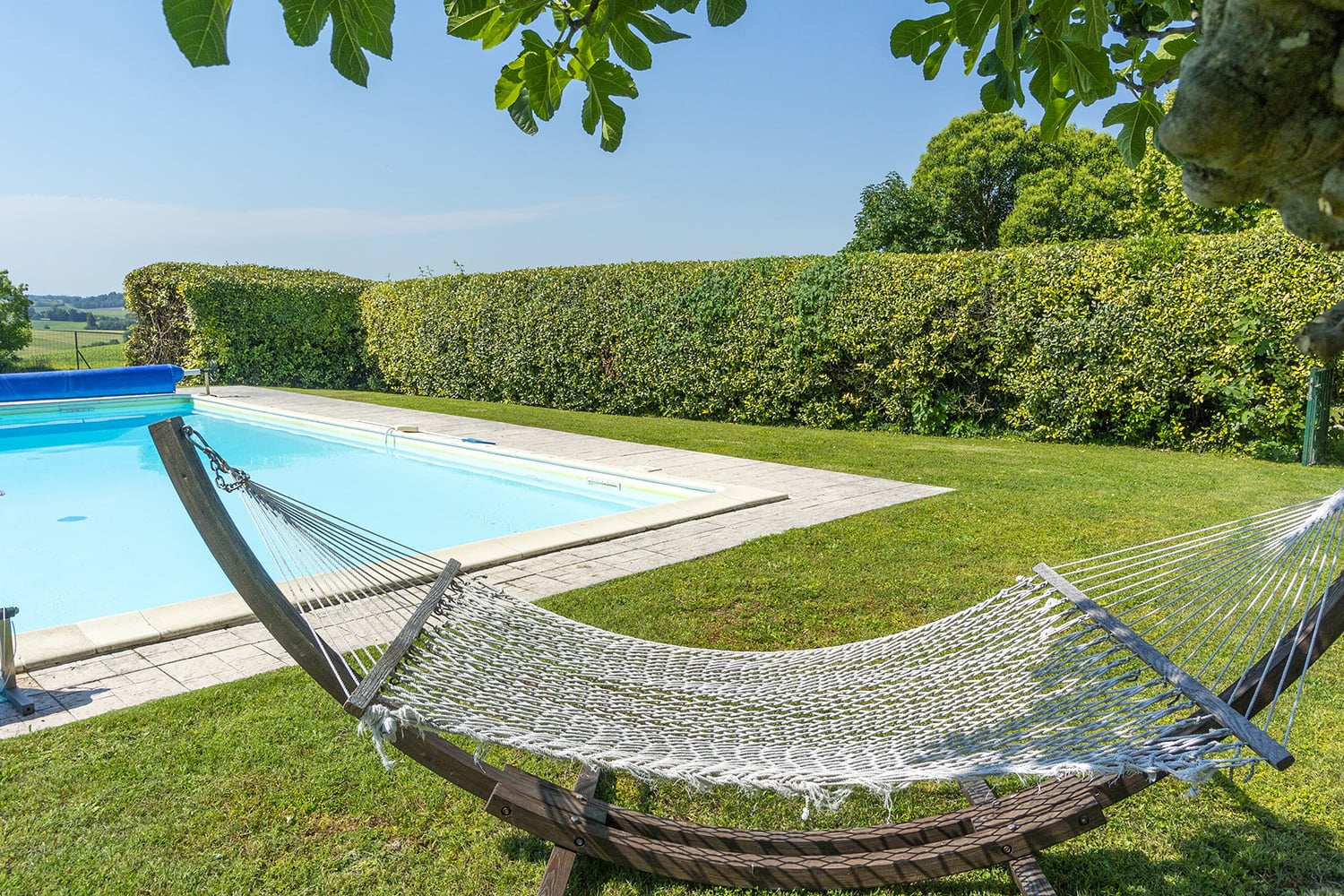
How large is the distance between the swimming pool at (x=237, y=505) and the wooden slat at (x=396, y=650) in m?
2.11

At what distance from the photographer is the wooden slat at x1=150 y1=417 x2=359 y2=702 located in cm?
184

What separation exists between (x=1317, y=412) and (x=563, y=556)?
6.28 metres

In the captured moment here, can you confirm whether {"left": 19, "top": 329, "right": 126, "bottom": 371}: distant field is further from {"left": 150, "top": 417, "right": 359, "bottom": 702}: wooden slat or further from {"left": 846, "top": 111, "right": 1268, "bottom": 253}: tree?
{"left": 150, "top": 417, "right": 359, "bottom": 702}: wooden slat

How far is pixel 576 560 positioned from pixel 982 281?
6034 mm

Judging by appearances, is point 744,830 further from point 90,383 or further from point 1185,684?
point 90,383

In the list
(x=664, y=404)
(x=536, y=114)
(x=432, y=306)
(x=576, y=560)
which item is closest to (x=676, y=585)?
(x=576, y=560)

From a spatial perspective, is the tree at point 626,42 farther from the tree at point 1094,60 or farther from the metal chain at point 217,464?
the metal chain at point 217,464

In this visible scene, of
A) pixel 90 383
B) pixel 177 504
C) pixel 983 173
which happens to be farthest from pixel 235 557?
pixel 983 173

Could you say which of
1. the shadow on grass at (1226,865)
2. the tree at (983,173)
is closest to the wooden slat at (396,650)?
the shadow on grass at (1226,865)

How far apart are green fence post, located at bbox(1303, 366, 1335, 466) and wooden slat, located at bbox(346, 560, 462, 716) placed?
284 inches

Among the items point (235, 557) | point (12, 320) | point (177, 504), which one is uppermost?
point (12, 320)

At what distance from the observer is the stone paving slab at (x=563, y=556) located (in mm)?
3143

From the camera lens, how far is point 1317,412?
7.01 metres

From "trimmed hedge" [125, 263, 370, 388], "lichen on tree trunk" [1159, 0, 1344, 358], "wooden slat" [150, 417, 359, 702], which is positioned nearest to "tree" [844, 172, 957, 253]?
"trimmed hedge" [125, 263, 370, 388]
